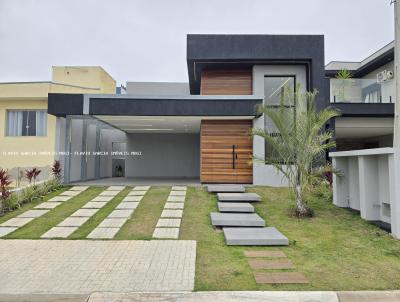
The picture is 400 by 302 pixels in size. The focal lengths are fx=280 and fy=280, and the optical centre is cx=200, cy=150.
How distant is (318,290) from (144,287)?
2450 millimetres

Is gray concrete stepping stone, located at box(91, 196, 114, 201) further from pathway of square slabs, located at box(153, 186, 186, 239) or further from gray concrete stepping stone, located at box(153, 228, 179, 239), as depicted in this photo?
gray concrete stepping stone, located at box(153, 228, 179, 239)

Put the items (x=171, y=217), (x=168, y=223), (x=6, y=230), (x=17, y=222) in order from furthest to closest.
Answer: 1. (x=171, y=217)
2. (x=17, y=222)
3. (x=168, y=223)
4. (x=6, y=230)

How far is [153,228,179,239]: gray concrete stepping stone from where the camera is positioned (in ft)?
20.6

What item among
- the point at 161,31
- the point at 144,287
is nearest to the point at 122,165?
the point at 161,31

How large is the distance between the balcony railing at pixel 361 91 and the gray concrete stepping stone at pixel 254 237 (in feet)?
31.6

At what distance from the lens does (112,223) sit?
7.17 metres

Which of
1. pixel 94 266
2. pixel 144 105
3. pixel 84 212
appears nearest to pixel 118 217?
pixel 84 212

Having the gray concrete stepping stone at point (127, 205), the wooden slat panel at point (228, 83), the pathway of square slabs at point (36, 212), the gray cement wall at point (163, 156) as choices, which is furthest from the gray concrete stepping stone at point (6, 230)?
the gray cement wall at point (163, 156)

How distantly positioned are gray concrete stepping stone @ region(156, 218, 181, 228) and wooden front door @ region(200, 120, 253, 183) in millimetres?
4933

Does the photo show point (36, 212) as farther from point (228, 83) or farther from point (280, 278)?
point (228, 83)

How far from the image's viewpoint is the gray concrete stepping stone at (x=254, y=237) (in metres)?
5.79

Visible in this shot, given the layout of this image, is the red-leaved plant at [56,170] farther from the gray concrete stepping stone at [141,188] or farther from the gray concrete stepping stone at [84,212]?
the gray concrete stepping stone at [84,212]

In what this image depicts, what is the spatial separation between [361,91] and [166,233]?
41.2 feet

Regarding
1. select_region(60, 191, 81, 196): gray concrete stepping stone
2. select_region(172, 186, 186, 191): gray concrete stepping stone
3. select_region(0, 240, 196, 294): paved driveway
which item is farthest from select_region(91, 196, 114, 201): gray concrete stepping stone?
select_region(0, 240, 196, 294): paved driveway
